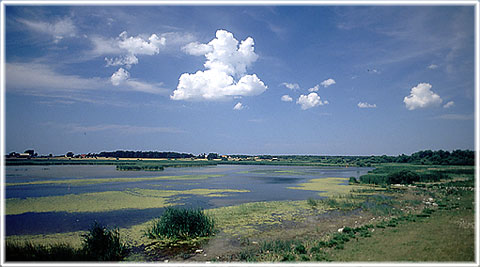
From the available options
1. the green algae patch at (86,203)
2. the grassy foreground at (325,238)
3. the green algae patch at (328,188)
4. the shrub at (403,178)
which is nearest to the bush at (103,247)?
the grassy foreground at (325,238)

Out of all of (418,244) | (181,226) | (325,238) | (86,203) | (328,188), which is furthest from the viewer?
(328,188)

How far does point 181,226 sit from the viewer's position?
360 inches

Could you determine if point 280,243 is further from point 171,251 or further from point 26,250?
point 26,250

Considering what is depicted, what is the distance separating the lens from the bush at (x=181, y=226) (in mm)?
9000

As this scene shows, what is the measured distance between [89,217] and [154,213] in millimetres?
2713

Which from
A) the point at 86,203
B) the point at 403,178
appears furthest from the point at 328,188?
the point at 86,203

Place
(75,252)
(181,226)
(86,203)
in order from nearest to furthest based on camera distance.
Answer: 1. (75,252)
2. (181,226)
3. (86,203)

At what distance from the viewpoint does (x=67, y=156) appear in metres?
75.8

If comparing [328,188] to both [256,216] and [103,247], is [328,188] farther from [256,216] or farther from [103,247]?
[103,247]

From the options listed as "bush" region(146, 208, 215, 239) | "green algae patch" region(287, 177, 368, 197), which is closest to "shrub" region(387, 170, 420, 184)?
"green algae patch" region(287, 177, 368, 197)

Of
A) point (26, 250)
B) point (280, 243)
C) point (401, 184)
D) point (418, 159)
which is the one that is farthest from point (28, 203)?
point (418, 159)

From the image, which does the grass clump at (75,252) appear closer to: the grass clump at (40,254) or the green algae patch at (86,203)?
the grass clump at (40,254)

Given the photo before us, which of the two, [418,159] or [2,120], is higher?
[2,120]

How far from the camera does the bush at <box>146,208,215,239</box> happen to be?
9.00m
